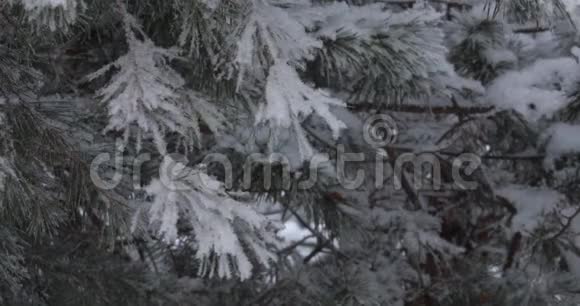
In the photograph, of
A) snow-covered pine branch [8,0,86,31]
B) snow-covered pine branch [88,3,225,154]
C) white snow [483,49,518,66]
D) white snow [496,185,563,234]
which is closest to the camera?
snow-covered pine branch [8,0,86,31]

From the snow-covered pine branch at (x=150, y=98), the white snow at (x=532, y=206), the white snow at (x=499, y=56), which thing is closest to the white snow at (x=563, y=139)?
the white snow at (x=532, y=206)

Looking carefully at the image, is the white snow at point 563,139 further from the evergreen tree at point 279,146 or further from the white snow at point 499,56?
the white snow at point 499,56

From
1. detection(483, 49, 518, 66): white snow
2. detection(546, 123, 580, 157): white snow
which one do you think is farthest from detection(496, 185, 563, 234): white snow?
detection(483, 49, 518, 66): white snow

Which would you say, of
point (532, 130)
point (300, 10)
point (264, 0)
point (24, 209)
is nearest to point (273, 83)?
point (264, 0)

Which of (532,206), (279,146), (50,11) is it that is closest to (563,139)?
(532,206)

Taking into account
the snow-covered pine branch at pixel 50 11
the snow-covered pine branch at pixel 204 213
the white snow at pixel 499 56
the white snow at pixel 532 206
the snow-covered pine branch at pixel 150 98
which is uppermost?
the snow-covered pine branch at pixel 50 11

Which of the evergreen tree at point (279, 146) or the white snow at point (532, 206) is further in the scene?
the white snow at point (532, 206)

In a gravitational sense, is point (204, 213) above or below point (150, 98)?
below

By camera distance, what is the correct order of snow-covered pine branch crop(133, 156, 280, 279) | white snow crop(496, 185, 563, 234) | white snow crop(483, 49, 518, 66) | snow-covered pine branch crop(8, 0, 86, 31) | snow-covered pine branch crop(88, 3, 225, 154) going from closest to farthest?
1. snow-covered pine branch crop(8, 0, 86, 31)
2. snow-covered pine branch crop(133, 156, 280, 279)
3. snow-covered pine branch crop(88, 3, 225, 154)
4. white snow crop(483, 49, 518, 66)
5. white snow crop(496, 185, 563, 234)

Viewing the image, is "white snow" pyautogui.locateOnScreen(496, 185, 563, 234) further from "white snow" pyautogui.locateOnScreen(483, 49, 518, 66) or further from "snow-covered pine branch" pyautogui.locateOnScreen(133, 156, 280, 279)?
"snow-covered pine branch" pyautogui.locateOnScreen(133, 156, 280, 279)

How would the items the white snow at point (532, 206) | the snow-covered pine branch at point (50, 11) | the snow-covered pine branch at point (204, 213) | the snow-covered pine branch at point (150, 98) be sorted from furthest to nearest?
the white snow at point (532, 206)
the snow-covered pine branch at point (150, 98)
the snow-covered pine branch at point (204, 213)
the snow-covered pine branch at point (50, 11)

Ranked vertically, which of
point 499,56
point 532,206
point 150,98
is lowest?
point 532,206

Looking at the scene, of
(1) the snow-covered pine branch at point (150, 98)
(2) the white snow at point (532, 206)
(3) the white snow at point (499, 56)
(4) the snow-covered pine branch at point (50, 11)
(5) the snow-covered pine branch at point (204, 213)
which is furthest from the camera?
(2) the white snow at point (532, 206)

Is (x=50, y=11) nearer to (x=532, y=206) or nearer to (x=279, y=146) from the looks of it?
(x=279, y=146)
